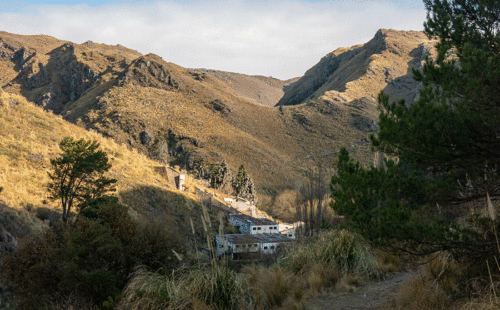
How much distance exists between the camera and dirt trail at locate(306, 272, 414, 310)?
5.44 meters

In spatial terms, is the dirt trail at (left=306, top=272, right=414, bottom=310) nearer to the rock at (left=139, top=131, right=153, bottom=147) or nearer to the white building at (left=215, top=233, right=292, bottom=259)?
the white building at (left=215, top=233, right=292, bottom=259)

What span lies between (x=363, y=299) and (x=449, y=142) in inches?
122

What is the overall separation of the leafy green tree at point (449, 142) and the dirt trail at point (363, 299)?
1121 millimetres

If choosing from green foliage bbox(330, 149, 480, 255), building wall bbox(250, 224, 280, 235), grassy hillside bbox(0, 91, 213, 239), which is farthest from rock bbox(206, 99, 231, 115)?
green foliage bbox(330, 149, 480, 255)

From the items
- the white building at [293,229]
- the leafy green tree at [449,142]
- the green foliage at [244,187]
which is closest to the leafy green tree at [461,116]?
the leafy green tree at [449,142]

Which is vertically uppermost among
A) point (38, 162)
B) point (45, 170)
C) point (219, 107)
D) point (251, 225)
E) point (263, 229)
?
point (219, 107)

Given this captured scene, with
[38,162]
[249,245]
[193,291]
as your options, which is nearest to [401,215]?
[193,291]

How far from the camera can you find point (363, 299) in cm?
586

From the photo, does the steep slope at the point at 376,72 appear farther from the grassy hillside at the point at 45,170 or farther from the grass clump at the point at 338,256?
the grass clump at the point at 338,256

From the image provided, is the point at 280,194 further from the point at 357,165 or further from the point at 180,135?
the point at 357,165

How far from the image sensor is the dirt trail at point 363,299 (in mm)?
5441

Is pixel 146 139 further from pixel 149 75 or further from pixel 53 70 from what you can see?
pixel 53 70

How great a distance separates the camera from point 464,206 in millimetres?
8227

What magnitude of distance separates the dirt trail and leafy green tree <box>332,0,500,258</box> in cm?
112
